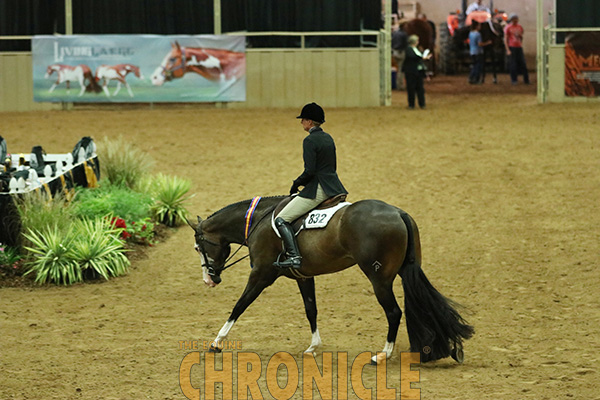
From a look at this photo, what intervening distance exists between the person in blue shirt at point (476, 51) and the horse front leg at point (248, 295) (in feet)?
79.0

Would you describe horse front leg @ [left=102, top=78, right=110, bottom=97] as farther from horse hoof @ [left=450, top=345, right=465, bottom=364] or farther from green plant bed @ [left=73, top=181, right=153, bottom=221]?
A: horse hoof @ [left=450, top=345, right=465, bottom=364]

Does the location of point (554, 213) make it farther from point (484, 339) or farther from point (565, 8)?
point (565, 8)

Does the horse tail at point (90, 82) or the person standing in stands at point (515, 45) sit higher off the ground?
the person standing in stands at point (515, 45)

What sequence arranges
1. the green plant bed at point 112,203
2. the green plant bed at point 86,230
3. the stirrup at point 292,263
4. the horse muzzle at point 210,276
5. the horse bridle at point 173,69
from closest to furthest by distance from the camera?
the stirrup at point 292,263 → the horse muzzle at point 210,276 → the green plant bed at point 86,230 → the green plant bed at point 112,203 → the horse bridle at point 173,69

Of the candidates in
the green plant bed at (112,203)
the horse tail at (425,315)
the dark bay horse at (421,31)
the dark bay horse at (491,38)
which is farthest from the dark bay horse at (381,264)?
the dark bay horse at (421,31)

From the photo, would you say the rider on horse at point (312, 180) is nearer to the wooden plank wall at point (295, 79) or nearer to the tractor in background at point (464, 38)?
the wooden plank wall at point (295, 79)

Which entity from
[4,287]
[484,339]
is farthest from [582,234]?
[4,287]

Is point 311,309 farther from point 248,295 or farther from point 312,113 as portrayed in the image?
point 312,113

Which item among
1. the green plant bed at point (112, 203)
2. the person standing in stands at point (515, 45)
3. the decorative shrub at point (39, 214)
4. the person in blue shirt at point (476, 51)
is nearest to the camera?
the decorative shrub at point (39, 214)

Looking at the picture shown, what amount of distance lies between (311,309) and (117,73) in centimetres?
1823

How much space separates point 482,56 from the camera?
107ft

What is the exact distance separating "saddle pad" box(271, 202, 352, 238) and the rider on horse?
7 centimetres

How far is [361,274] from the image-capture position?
13.4 metres

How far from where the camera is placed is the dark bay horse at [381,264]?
8.70 meters
